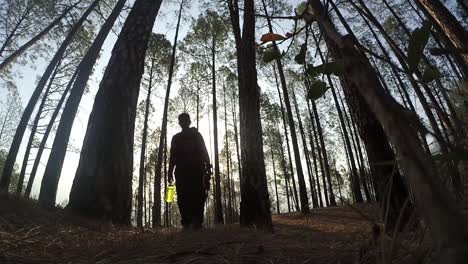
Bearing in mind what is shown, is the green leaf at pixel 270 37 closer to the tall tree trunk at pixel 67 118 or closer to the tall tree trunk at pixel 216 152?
the tall tree trunk at pixel 67 118

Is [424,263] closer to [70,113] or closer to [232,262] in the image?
[232,262]

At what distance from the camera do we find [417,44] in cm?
42

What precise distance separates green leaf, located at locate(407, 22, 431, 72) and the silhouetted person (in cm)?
341

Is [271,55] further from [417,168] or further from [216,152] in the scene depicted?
[216,152]

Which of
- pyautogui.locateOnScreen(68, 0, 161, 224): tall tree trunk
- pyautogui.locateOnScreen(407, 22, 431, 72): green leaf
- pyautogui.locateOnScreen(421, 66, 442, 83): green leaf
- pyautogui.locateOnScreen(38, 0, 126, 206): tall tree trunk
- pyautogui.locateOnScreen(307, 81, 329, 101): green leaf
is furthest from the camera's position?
pyautogui.locateOnScreen(38, 0, 126, 206): tall tree trunk

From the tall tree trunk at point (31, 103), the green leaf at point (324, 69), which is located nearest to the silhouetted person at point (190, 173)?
the green leaf at point (324, 69)

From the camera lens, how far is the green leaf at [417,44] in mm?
419

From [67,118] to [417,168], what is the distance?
9576 millimetres

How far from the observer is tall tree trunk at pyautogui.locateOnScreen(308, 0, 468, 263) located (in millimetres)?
281

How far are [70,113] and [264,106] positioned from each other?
1294 centimetres

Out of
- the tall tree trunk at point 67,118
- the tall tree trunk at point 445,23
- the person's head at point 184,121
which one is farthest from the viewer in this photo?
the tall tree trunk at point 67,118

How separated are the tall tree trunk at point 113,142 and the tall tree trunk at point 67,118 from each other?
417 cm

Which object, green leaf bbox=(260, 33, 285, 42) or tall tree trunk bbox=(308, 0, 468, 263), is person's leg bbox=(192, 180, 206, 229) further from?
tall tree trunk bbox=(308, 0, 468, 263)

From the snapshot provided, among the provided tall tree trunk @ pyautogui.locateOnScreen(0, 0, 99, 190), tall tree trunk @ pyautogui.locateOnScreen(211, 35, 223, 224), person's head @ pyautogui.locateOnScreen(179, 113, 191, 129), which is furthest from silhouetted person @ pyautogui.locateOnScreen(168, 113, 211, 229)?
tall tree trunk @ pyautogui.locateOnScreen(211, 35, 223, 224)
